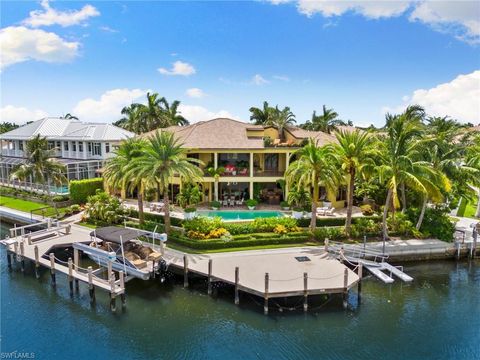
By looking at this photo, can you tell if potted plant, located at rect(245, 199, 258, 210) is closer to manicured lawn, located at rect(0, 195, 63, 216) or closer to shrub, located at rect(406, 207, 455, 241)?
shrub, located at rect(406, 207, 455, 241)

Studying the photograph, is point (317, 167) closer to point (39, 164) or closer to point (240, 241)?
point (240, 241)

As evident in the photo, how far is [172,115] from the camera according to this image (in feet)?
200

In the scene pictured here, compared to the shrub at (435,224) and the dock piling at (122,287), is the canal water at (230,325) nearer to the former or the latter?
the dock piling at (122,287)

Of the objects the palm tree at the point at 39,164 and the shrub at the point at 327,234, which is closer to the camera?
the shrub at the point at 327,234

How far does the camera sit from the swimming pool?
35.8 m

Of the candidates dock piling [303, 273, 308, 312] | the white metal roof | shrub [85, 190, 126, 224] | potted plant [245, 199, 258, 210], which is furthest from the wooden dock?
the white metal roof

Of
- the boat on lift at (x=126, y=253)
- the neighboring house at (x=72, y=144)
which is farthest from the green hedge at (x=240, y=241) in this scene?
the neighboring house at (x=72, y=144)

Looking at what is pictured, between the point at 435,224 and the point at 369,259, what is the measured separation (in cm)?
776

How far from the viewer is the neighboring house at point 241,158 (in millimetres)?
40094

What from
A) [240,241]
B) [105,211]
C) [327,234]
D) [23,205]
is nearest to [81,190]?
[23,205]

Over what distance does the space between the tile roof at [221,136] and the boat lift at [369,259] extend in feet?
43.2

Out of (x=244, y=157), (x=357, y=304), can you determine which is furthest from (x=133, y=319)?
(x=244, y=157)

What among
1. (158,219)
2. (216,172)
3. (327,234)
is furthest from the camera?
(216,172)

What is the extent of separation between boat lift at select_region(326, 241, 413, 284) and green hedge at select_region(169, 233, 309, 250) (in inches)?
107
